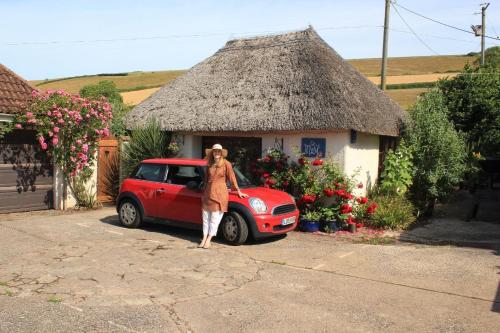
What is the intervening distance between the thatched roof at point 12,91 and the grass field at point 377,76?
25.9 metres

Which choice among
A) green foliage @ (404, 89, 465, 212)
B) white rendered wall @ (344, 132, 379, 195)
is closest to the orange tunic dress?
white rendered wall @ (344, 132, 379, 195)

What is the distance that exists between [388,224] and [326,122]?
276cm

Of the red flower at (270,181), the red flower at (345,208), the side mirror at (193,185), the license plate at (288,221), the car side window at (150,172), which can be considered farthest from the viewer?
the red flower at (270,181)

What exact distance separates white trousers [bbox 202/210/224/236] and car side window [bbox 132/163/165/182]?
6.12ft

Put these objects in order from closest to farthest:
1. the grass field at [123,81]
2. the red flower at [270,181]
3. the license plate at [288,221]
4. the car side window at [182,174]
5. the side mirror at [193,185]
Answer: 1. the license plate at [288,221]
2. the side mirror at [193,185]
3. the car side window at [182,174]
4. the red flower at [270,181]
5. the grass field at [123,81]

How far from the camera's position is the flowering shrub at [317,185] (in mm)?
10242

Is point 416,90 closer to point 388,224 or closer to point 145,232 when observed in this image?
point 388,224

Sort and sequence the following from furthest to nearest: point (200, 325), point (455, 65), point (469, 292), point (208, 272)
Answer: point (455, 65) < point (208, 272) < point (469, 292) < point (200, 325)

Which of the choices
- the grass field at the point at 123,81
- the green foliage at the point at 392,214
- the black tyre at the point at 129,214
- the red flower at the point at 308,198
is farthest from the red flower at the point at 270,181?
the grass field at the point at 123,81

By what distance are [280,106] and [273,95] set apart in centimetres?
63

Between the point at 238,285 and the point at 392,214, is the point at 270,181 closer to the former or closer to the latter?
the point at 392,214

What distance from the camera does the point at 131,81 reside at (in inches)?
2066

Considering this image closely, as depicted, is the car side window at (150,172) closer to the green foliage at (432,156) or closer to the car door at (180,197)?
the car door at (180,197)

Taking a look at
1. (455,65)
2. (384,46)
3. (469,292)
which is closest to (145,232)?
(469,292)
